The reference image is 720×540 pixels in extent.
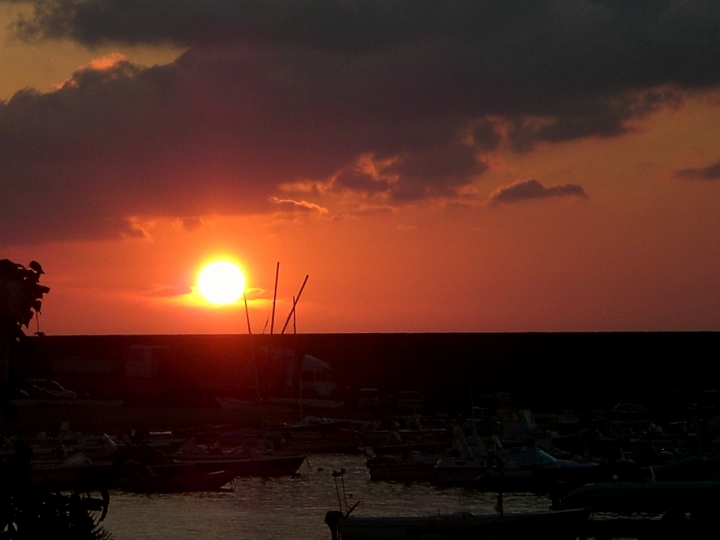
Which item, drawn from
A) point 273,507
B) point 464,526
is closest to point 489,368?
point 273,507

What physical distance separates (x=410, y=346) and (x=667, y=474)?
121368 mm

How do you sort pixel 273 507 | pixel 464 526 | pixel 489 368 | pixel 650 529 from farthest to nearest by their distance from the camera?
pixel 489 368 < pixel 273 507 < pixel 464 526 < pixel 650 529

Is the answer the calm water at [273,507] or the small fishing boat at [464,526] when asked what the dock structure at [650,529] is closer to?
the small fishing boat at [464,526]

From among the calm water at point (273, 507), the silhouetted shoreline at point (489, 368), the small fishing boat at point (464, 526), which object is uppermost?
the silhouetted shoreline at point (489, 368)

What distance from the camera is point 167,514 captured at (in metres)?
43.2

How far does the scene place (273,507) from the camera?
44031mm

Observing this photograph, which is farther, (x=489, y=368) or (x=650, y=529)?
(x=489, y=368)

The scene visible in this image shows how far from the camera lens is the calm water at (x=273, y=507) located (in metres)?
39.0

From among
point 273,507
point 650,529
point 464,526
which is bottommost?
point 273,507

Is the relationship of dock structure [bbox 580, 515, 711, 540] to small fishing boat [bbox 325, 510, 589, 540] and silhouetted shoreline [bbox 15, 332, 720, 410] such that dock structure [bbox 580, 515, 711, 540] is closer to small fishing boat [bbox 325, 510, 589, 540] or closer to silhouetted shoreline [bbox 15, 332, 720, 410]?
small fishing boat [bbox 325, 510, 589, 540]

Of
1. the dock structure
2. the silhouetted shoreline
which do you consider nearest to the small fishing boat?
the dock structure

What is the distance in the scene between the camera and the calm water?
128ft

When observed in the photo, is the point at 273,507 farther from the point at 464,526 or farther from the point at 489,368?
the point at 489,368

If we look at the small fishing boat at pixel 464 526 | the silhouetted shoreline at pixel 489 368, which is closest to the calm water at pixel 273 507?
the small fishing boat at pixel 464 526
